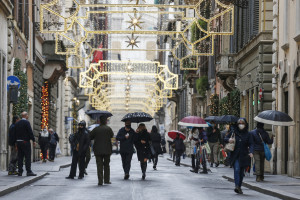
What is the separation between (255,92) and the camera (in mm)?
33156

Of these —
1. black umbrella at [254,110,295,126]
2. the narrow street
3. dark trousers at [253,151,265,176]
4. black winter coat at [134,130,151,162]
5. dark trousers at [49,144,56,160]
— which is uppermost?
black umbrella at [254,110,295,126]

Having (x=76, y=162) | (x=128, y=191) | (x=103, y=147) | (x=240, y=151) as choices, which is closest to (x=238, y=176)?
(x=240, y=151)

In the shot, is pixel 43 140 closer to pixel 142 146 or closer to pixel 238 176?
pixel 142 146

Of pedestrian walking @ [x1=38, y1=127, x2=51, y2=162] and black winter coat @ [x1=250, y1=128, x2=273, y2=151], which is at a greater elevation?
black winter coat @ [x1=250, y1=128, x2=273, y2=151]

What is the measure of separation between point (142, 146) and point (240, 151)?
563 centimetres

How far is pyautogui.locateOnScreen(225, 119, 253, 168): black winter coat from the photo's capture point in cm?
1830

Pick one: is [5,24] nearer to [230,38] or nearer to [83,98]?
[230,38]

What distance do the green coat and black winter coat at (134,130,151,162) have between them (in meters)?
2.45

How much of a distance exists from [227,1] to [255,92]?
5.03 meters

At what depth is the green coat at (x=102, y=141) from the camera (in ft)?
68.7

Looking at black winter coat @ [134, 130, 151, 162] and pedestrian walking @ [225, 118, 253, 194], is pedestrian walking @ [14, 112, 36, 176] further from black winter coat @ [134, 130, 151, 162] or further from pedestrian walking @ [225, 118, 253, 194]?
pedestrian walking @ [225, 118, 253, 194]

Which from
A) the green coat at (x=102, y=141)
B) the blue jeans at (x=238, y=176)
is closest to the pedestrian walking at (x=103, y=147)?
the green coat at (x=102, y=141)

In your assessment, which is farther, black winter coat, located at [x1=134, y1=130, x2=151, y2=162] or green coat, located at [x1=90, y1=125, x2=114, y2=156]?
black winter coat, located at [x1=134, y1=130, x2=151, y2=162]

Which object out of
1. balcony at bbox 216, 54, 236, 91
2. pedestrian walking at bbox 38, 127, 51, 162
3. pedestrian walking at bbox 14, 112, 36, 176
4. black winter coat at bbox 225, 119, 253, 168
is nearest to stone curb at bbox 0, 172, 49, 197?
pedestrian walking at bbox 14, 112, 36, 176
